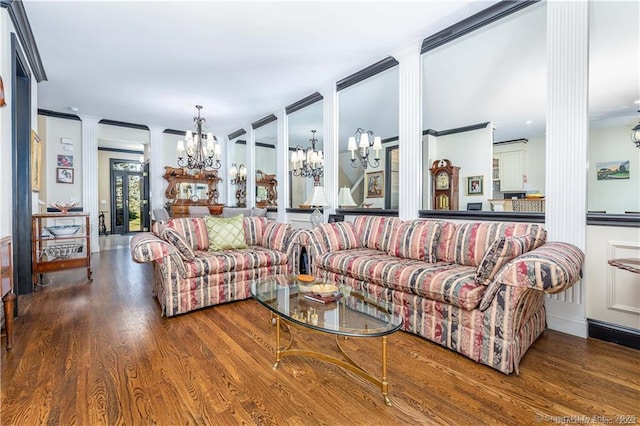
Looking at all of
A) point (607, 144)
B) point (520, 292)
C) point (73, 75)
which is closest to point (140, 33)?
point (73, 75)

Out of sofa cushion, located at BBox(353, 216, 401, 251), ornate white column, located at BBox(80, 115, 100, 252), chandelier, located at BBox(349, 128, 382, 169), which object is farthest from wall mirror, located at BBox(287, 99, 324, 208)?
ornate white column, located at BBox(80, 115, 100, 252)

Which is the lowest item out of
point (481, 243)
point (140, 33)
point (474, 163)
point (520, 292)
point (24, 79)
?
point (520, 292)

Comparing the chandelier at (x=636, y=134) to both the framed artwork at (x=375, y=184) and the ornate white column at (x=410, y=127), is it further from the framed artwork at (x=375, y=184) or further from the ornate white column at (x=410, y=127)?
the framed artwork at (x=375, y=184)

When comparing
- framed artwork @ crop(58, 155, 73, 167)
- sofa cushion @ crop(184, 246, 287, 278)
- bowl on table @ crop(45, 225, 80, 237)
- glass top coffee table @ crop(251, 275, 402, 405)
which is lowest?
glass top coffee table @ crop(251, 275, 402, 405)

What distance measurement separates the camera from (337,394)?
1621 mm

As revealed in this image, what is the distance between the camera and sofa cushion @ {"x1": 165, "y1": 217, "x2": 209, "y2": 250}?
3.40m

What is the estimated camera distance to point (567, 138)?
234cm

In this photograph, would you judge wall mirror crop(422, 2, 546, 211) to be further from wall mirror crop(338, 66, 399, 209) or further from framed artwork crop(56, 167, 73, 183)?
framed artwork crop(56, 167, 73, 183)

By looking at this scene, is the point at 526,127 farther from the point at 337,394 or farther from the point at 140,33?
the point at 140,33

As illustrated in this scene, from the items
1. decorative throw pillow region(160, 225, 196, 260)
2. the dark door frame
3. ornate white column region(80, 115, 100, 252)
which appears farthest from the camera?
ornate white column region(80, 115, 100, 252)

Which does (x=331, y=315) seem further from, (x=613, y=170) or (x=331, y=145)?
(x=331, y=145)

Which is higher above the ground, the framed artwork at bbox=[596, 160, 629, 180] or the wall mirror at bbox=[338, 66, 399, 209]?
the wall mirror at bbox=[338, 66, 399, 209]

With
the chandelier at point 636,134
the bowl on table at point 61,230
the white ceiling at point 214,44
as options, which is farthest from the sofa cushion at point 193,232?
the chandelier at point 636,134

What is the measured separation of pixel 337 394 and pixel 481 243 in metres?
1.70
